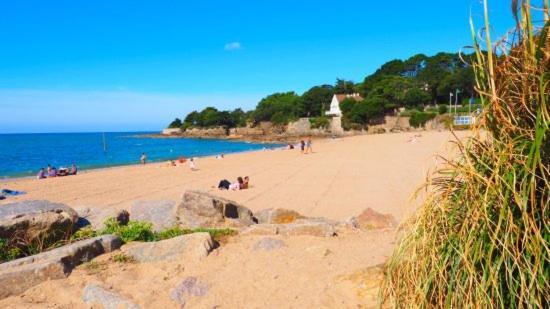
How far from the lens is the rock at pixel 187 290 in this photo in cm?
423

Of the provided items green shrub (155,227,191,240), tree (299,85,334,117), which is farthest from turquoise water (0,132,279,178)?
green shrub (155,227,191,240)

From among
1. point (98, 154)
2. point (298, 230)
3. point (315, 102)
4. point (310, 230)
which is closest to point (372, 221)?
point (310, 230)

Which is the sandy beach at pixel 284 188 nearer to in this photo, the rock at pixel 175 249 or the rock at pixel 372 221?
the rock at pixel 372 221

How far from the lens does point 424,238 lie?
2.47 meters

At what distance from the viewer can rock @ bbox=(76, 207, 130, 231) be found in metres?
6.98

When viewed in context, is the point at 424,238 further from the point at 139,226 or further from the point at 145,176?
the point at 145,176

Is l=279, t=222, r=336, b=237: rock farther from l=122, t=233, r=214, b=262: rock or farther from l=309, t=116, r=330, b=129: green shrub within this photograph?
l=309, t=116, r=330, b=129: green shrub

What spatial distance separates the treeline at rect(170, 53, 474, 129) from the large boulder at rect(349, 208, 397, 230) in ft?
164

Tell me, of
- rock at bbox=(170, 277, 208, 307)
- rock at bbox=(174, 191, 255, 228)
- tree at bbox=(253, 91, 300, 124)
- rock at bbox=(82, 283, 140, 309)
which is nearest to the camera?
rock at bbox=(82, 283, 140, 309)

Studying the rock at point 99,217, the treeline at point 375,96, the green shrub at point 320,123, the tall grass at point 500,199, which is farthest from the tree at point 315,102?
the tall grass at point 500,199

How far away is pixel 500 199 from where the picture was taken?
2117 millimetres

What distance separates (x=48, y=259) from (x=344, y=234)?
12.9ft

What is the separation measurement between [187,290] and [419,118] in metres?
67.3

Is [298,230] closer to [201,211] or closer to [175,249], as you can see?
[175,249]
